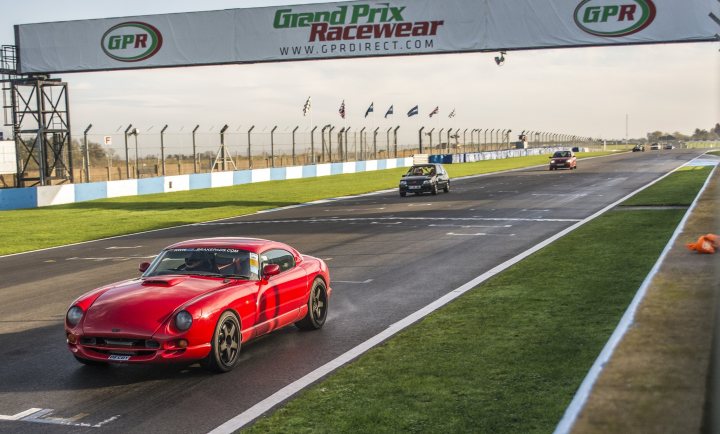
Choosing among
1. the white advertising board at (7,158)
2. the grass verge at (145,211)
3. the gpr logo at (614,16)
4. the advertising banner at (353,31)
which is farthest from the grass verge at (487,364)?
the white advertising board at (7,158)

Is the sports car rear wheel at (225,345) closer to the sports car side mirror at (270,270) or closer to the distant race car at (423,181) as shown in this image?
the sports car side mirror at (270,270)

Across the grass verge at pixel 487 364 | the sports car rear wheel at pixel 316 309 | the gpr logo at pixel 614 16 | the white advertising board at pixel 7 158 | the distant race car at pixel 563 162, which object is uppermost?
the gpr logo at pixel 614 16

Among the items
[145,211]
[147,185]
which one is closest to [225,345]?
[145,211]

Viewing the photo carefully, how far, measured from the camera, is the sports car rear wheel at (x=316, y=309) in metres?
10.5

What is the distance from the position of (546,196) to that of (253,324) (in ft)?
90.3

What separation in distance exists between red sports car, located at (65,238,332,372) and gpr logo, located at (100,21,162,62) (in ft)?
88.2

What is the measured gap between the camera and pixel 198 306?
8328 millimetres

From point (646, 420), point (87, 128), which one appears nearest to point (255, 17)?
point (87, 128)

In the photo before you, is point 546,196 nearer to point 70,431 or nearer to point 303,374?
point 303,374

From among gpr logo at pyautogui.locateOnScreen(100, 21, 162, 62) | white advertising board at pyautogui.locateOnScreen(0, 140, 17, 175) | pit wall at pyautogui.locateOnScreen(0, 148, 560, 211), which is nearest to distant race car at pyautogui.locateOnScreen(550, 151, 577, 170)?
pit wall at pyautogui.locateOnScreen(0, 148, 560, 211)

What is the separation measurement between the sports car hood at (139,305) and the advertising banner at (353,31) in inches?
923

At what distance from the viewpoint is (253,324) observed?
9180 millimetres

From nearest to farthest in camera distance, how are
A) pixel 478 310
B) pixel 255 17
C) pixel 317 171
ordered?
1. pixel 478 310
2. pixel 255 17
3. pixel 317 171

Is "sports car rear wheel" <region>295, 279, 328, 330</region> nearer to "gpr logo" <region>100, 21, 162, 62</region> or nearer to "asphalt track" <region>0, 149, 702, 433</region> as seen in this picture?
"asphalt track" <region>0, 149, 702, 433</region>
